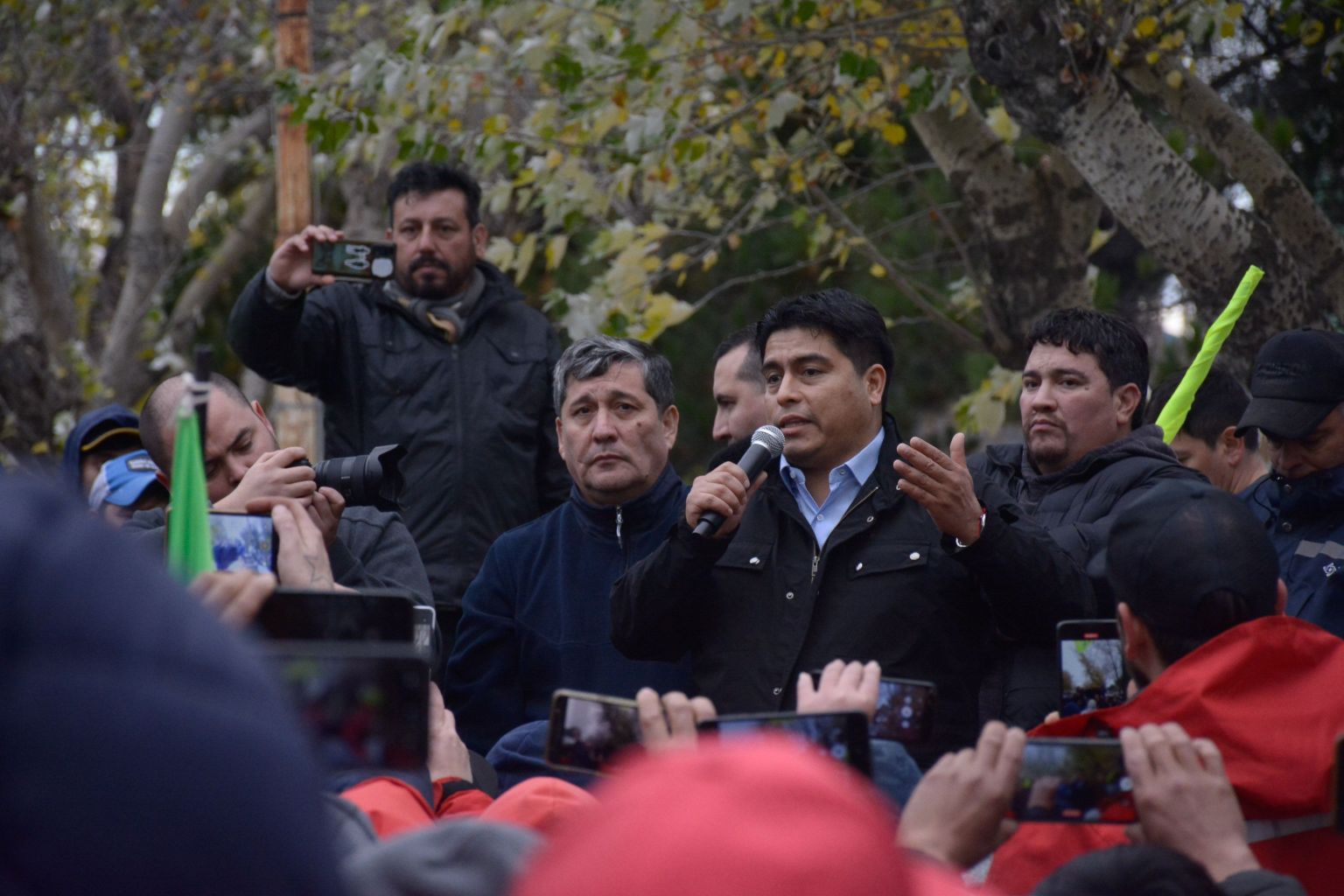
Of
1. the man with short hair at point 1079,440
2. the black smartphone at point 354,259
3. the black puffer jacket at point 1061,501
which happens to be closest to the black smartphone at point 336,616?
the black puffer jacket at point 1061,501

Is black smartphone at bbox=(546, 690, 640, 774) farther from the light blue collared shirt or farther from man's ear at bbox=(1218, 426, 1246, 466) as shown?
man's ear at bbox=(1218, 426, 1246, 466)

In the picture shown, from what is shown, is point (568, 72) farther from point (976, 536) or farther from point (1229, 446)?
point (976, 536)

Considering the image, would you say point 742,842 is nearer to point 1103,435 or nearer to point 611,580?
point 611,580

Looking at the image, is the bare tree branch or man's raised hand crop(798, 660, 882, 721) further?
the bare tree branch

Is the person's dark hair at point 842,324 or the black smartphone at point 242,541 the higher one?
the person's dark hair at point 842,324

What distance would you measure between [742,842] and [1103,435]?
3.65m

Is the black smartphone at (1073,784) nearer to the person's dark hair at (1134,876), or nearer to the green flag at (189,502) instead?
the person's dark hair at (1134,876)

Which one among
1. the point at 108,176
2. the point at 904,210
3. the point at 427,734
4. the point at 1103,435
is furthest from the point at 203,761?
the point at 108,176

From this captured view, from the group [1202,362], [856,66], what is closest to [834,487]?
[1202,362]

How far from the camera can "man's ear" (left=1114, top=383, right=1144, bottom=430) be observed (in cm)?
488

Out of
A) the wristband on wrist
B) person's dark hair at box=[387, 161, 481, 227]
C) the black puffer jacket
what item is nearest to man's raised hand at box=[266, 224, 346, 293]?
person's dark hair at box=[387, 161, 481, 227]

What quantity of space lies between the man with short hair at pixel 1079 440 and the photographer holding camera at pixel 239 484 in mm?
1544

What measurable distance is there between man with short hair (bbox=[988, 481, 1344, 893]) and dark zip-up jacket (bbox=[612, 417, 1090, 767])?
109 centimetres

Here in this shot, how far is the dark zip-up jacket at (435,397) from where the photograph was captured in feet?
17.8
